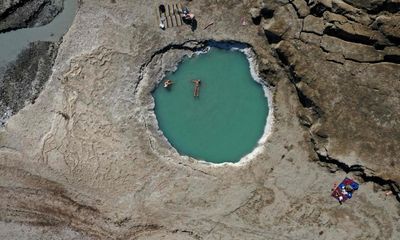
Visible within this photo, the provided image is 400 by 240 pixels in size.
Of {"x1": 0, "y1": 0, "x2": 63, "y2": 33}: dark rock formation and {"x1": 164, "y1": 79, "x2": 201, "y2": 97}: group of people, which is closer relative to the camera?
{"x1": 0, "y1": 0, "x2": 63, "y2": 33}: dark rock formation

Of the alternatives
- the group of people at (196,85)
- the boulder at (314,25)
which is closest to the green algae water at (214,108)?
the group of people at (196,85)

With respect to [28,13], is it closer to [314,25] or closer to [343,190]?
[314,25]

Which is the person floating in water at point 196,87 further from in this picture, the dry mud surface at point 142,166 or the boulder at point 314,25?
the boulder at point 314,25

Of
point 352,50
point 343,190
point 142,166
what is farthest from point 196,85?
point 343,190

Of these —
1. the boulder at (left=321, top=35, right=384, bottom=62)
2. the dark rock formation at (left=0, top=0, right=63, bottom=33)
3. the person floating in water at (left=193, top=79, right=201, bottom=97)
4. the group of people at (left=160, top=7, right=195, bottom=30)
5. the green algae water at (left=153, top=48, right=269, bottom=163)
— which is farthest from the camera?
the green algae water at (left=153, top=48, right=269, bottom=163)

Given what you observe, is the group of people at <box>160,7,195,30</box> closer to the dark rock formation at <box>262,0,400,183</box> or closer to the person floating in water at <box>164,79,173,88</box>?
the person floating in water at <box>164,79,173,88</box>

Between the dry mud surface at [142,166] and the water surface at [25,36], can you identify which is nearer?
the dry mud surface at [142,166]

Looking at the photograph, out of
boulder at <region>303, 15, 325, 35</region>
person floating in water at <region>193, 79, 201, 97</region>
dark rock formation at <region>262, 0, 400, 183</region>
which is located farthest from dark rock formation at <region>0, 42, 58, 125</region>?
boulder at <region>303, 15, 325, 35</region>
